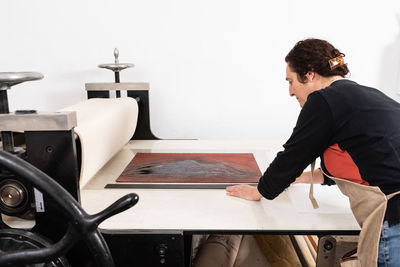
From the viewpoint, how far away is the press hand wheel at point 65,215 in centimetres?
50

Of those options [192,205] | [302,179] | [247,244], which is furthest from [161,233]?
[247,244]

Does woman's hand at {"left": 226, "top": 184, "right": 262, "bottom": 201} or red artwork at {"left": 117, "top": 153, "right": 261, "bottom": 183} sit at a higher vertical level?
woman's hand at {"left": 226, "top": 184, "right": 262, "bottom": 201}

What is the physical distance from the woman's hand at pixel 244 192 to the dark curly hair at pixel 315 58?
0.39m

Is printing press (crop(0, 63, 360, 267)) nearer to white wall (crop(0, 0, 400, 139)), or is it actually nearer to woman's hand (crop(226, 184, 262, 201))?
woman's hand (crop(226, 184, 262, 201))

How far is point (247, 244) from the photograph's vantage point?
1.55 meters

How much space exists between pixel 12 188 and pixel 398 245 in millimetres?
973

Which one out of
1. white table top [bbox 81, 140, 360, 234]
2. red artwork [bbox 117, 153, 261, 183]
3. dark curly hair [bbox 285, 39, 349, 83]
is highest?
dark curly hair [bbox 285, 39, 349, 83]

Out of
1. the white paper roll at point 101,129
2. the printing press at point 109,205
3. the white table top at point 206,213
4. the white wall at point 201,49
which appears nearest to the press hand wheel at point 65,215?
the printing press at point 109,205

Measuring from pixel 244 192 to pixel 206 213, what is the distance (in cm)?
17

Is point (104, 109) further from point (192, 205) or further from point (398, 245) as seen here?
point (398, 245)

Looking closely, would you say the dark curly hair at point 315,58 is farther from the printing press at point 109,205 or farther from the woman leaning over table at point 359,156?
the printing press at point 109,205

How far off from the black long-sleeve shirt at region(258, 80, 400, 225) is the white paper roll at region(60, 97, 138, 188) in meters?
0.60

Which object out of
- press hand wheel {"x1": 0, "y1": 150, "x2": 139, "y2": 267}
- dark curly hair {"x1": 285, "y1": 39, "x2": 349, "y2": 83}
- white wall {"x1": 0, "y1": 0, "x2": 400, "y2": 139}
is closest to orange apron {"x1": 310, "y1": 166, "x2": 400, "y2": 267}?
dark curly hair {"x1": 285, "y1": 39, "x2": 349, "y2": 83}

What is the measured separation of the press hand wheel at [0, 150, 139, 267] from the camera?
Answer: 1.63ft
